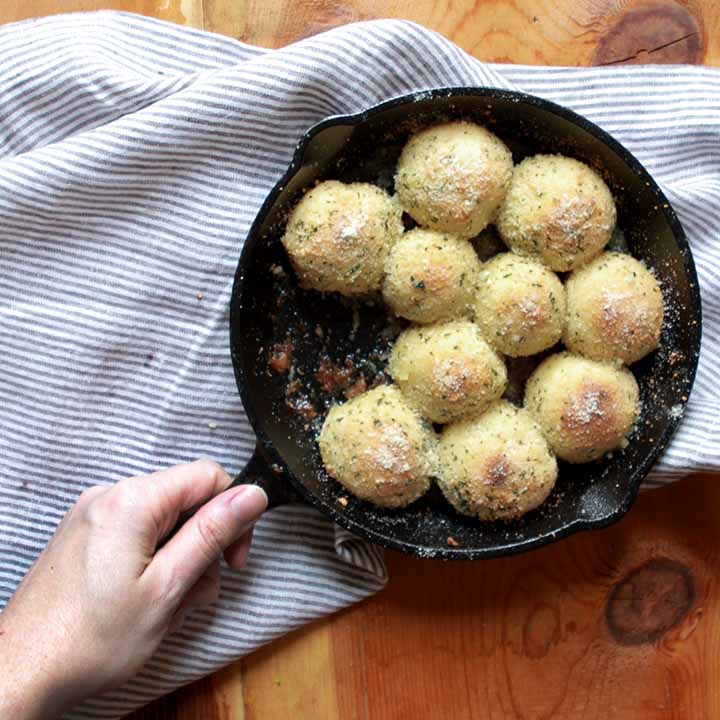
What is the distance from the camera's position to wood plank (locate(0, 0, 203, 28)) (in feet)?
4.50

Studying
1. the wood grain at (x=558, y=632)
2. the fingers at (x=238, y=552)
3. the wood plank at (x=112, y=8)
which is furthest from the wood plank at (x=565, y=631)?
the wood plank at (x=112, y=8)

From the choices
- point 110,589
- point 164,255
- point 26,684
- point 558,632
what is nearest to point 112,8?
point 164,255

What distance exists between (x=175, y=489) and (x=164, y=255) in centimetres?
37

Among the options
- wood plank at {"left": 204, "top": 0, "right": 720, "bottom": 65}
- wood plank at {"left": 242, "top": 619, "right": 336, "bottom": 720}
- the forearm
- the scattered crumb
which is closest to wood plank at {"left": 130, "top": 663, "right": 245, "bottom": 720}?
wood plank at {"left": 242, "top": 619, "right": 336, "bottom": 720}

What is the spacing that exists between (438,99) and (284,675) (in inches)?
35.2

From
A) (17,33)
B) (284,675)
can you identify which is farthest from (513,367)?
(17,33)

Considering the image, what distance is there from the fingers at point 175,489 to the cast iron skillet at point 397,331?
0.16ft

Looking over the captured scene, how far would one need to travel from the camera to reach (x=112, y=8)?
139 centimetres

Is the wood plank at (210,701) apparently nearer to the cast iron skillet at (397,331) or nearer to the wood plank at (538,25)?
the cast iron skillet at (397,331)

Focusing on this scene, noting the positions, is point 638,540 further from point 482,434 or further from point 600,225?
point 600,225

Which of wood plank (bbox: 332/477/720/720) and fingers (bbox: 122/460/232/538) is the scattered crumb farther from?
wood plank (bbox: 332/477/720/720)

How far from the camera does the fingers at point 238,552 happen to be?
128cm

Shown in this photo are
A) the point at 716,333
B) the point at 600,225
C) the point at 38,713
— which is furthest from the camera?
the point at 716,333

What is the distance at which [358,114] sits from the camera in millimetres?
1212
